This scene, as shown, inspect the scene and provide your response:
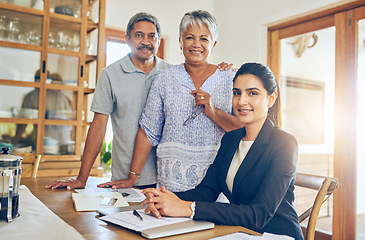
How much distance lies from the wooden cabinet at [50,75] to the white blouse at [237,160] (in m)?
2.00

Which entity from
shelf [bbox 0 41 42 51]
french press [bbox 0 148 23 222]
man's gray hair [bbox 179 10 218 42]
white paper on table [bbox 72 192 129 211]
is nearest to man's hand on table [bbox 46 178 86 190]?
white paper on table [bbox 72 192 129 211]

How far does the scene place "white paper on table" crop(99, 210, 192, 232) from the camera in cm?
94

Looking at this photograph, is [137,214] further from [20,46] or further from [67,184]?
[20,46]

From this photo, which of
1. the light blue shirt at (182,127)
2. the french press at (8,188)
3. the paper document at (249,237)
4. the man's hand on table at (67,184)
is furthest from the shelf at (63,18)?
the paper document at (249,237)

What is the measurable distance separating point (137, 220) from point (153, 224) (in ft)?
0.20

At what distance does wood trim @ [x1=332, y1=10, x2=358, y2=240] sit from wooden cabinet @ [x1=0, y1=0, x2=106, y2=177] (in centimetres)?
214

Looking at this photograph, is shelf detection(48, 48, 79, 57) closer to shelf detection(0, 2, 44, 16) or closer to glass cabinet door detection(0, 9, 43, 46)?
glass cabinet door detection(0, 9, 43, 46)

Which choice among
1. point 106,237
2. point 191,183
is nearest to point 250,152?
point 191,183

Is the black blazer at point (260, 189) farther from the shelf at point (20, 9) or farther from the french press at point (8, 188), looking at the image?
the shelf at point (20, 9)

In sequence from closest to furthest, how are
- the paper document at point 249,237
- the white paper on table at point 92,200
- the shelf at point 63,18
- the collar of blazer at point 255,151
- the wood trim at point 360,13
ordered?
the paper document at point 249,237, the white paper on table at point 92,200, the collar of blazer at point 255,151, the wood trim at point 360,13, the shelf at point 63,18

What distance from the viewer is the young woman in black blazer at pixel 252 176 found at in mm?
1073

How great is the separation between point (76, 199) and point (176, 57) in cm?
302

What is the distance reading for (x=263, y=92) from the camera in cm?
137

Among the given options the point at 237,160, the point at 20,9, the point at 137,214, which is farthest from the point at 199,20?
the point at 20,9
